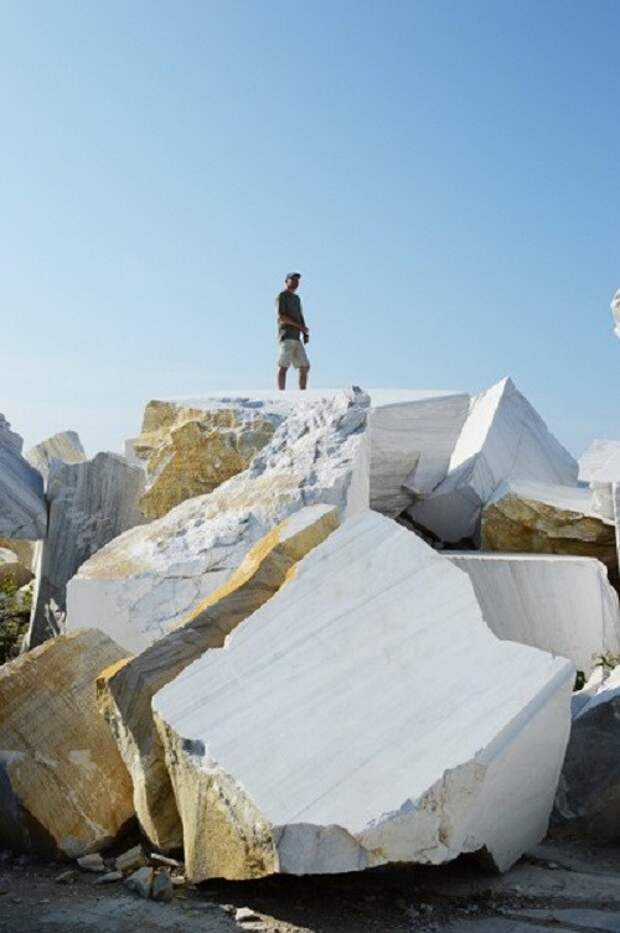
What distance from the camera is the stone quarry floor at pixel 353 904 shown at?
2.96 m

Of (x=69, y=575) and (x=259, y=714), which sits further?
(x=69, y=575)

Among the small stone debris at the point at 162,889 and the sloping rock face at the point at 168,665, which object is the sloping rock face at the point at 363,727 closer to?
the small stone debris at the point at 162,889

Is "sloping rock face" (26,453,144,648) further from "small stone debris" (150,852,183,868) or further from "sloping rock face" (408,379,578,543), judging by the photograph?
"small stone debris" (150,852,183,868)

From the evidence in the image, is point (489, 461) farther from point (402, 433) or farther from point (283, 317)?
point (283, 317)

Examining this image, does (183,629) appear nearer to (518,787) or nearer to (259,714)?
(259,714)

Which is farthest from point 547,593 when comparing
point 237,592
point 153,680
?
point 153,680

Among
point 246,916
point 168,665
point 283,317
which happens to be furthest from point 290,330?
point 246,916

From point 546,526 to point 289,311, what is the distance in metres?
3.16

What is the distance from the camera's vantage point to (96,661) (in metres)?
4.09

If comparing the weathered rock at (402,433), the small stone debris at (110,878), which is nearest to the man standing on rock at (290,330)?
the weathered rock at (402,433)

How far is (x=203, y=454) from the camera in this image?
6.69m

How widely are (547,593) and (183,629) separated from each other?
81.7 inches

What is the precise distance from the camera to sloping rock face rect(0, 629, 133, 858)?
3.59 meters

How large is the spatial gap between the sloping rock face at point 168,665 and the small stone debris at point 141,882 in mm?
181
